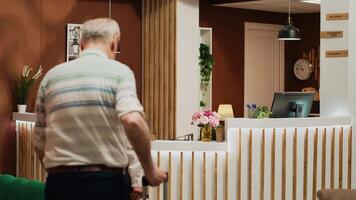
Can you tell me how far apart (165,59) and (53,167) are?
666 centimetres

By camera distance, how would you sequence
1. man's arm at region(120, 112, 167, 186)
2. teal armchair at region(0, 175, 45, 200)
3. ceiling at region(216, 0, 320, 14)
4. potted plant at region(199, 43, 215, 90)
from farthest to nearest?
ceiling at region(216, 0, 320, 14) → potted plant at region(199, 43, 215, 90) → teal armchair at region(0, 175, 45, 200) → man's arm at region(120, 112, 167, 186)

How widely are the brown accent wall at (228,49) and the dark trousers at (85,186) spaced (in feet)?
27.0

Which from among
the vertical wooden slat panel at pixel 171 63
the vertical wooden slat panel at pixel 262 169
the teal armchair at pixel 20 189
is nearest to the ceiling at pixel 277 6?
the vertical wooden slat panel at pixel 171 63

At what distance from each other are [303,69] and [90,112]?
9922 mm

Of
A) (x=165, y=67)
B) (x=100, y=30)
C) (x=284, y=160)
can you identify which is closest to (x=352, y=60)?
(x=284, y=160)

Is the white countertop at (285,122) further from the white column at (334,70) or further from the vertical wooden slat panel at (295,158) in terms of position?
the white column at (334,70)

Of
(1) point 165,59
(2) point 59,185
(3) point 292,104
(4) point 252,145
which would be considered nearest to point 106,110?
(2) point 59,185

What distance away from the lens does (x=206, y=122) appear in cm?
636

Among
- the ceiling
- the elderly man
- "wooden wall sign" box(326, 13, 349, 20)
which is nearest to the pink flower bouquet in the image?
"wooden wall sign" box(326, 13, 349, 20)

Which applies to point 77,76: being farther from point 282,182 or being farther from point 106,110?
point 282,182

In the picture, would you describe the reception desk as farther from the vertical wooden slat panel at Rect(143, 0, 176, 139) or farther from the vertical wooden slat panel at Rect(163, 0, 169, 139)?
the vertical wooden slat panel at Rect(163, 0, 169, 139)

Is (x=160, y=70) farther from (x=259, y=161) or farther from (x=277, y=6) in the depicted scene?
(x=259, y=161)

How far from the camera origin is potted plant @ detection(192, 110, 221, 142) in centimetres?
636

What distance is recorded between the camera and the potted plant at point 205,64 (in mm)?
10297
